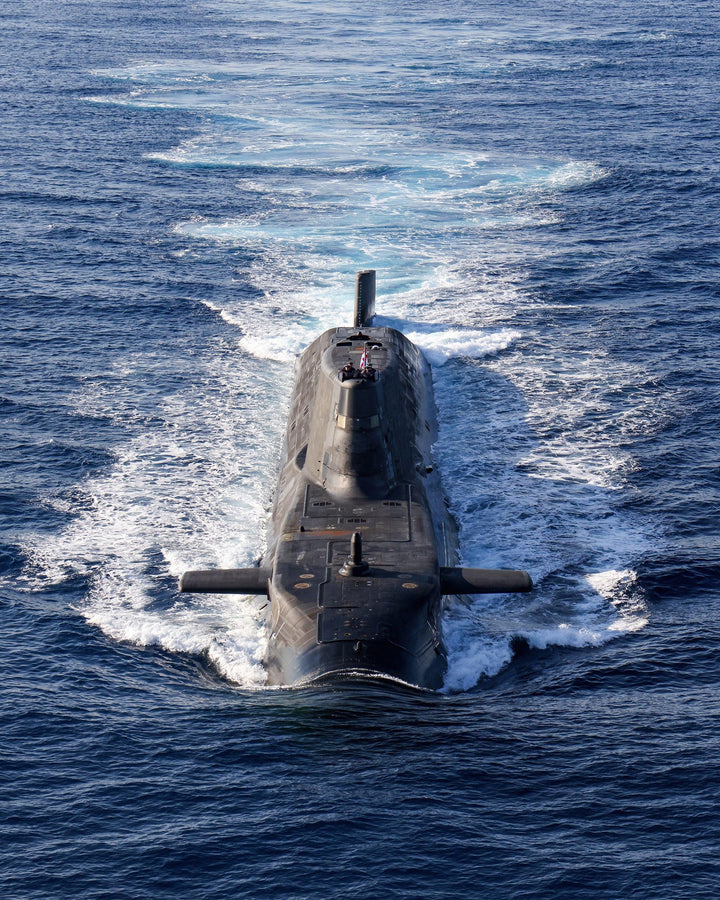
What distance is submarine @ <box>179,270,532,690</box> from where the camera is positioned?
39.6m

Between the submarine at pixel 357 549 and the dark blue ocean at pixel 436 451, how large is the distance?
1.76m

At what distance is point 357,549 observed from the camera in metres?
41.6

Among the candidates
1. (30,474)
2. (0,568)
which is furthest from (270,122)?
(0,568)

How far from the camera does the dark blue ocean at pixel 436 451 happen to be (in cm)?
3195

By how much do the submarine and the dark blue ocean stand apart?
1763mm

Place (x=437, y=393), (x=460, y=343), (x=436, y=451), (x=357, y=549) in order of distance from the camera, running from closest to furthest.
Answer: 1. (x=357, y=549)
2. (x=436, y=451)
3. (x=437, y=393)
4. (x=460, y=343)

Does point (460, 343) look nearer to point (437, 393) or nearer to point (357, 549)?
point (437, 393)

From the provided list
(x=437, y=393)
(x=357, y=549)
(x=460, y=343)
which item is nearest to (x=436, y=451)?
(x=437, y=393)

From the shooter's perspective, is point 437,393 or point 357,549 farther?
point 437,393

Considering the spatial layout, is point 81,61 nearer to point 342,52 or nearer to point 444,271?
point 342,52

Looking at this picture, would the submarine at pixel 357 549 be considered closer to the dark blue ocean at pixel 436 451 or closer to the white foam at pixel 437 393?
the dark blue ocean at pixel 436 451

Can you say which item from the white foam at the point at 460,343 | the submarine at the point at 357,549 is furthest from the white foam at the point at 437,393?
the submarine at the point at 357,549

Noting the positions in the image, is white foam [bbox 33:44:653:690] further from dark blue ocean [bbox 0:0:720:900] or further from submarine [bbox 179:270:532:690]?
submarine [bbox 179:270:532:690]

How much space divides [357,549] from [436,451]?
19169mm
